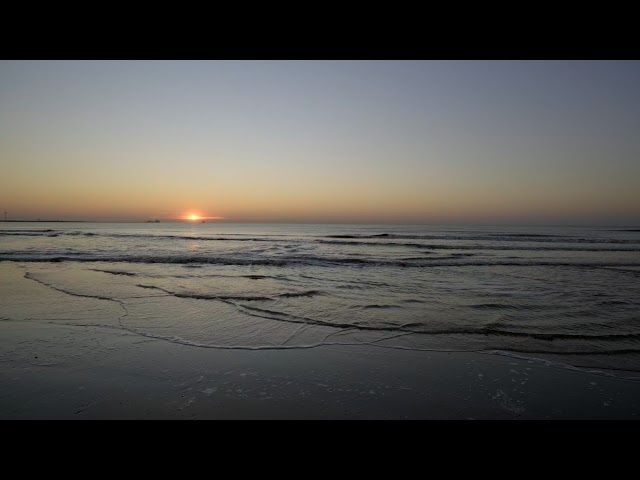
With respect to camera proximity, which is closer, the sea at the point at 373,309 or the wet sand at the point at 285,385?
the wet sand at the point at 285,385

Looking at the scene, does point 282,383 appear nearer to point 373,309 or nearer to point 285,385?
point 285,385

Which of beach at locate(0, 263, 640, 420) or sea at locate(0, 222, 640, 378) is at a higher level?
beach at locate(0, 263, 640, 420)

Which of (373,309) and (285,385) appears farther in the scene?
(373,309)

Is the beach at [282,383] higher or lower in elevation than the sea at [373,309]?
higher

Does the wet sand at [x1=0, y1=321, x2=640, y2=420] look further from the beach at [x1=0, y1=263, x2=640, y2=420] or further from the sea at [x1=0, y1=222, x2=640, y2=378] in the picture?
the sea at [x1=0, y1=222, x2=640, y2=378]

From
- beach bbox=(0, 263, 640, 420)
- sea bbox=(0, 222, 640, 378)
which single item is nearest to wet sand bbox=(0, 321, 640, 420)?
beach bbox=(0, 263, 640, 420)

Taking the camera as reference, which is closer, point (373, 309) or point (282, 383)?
point (282, 383)

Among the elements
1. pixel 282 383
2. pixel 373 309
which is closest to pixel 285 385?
pixel 282 383

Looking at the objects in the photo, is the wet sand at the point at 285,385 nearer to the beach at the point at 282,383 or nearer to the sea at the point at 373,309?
the beach at the point at 282,383

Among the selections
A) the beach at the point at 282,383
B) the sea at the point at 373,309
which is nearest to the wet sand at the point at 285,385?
the beach at the point at 282,383
